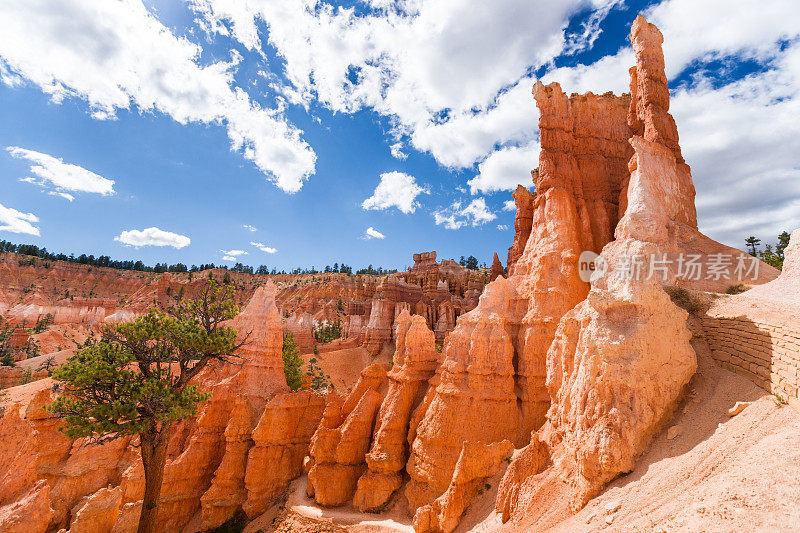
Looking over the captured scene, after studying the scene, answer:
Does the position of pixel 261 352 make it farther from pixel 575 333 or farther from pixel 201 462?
pixel 575 333

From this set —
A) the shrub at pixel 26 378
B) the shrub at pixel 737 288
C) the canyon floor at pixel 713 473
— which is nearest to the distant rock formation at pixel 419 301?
the shrub at pixel 737 288

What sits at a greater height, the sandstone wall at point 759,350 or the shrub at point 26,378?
the sandstone wall at point 759,350

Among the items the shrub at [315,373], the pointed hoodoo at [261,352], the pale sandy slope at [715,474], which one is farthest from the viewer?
the shrub at [315,373]

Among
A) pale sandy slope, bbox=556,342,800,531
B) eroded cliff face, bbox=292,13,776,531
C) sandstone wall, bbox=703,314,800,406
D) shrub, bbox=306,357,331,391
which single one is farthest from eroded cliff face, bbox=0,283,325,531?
shrub, bbox=306,357,331,391

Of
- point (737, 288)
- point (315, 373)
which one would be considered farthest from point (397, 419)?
point (315, 373)

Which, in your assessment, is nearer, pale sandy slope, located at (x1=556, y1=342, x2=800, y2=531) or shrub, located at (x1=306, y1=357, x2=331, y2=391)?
pale sandy slope, located at (x1=556, y1=342, x2=800, y2=531)

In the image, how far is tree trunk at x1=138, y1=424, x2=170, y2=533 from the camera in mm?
13297

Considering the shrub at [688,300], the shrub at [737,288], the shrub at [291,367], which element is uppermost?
the shrub at [737,288]

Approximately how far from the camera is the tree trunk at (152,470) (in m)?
13.3

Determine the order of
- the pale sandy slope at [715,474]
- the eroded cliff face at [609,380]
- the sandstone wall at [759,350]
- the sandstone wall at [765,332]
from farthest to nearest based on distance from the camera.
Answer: the eroded cliff face at [609,380] → the sandstone wall at [765,332] → the sandstone wall at [759,350] → the pale sandy slope at [715,474]

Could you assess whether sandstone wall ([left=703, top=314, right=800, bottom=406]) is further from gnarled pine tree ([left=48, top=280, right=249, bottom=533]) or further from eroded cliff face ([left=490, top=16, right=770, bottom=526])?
gnarled pine tree ([left=48, top=280, right=249, bottom=533])

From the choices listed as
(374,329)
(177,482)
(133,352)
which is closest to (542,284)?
(133,352)

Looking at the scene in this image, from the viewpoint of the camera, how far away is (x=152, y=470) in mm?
13641

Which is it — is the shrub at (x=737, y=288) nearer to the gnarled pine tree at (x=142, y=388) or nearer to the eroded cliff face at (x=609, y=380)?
the eroded cliff face at (x=609, y=380)
